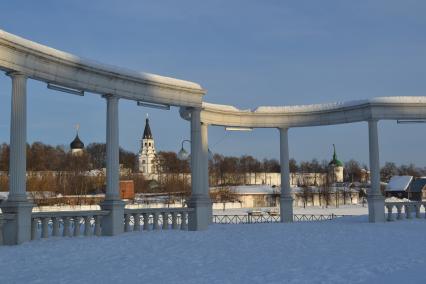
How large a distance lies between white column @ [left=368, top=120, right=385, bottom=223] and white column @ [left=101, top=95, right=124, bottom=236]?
1722cm

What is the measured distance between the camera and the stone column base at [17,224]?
21531 millimetres

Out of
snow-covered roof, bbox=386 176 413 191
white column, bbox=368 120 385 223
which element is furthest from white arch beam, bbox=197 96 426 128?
snow-covered roof, bbox=386 176 413 191

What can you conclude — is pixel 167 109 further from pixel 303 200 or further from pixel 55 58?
pixel 303 200

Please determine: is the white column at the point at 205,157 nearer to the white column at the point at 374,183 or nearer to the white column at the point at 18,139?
the white column at the point at 374,183

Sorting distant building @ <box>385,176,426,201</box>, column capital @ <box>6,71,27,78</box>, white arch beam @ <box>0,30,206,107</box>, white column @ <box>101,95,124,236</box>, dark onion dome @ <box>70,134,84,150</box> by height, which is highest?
dark onion dome @ <box>70,134,84,150</box>

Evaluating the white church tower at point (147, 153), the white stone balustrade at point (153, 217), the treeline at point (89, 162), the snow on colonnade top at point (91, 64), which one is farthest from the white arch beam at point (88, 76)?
the white church tower at point (147, 153)

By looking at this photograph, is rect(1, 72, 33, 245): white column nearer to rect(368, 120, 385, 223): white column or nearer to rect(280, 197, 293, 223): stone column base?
rect(280, 197, 293, 223): stone column base

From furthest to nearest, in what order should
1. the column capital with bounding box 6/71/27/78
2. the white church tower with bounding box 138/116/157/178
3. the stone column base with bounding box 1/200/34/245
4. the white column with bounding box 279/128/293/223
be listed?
the white church tower with bounding box 138/116/157/178 → the white column with bounding box 279/128/293/223 → the column capital with bounding box 6/71/27/78 → the stone column base with bounding box 1/200/34/245

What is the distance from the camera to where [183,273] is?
595 inches

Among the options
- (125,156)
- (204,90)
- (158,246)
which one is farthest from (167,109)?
(125,156)

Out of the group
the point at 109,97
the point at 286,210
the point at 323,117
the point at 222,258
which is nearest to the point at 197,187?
the point at 109,97

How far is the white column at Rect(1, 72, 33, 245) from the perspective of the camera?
21578 mm

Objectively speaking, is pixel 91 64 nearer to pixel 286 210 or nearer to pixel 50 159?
pixel 286 210

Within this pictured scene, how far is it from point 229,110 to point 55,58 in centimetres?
1640
